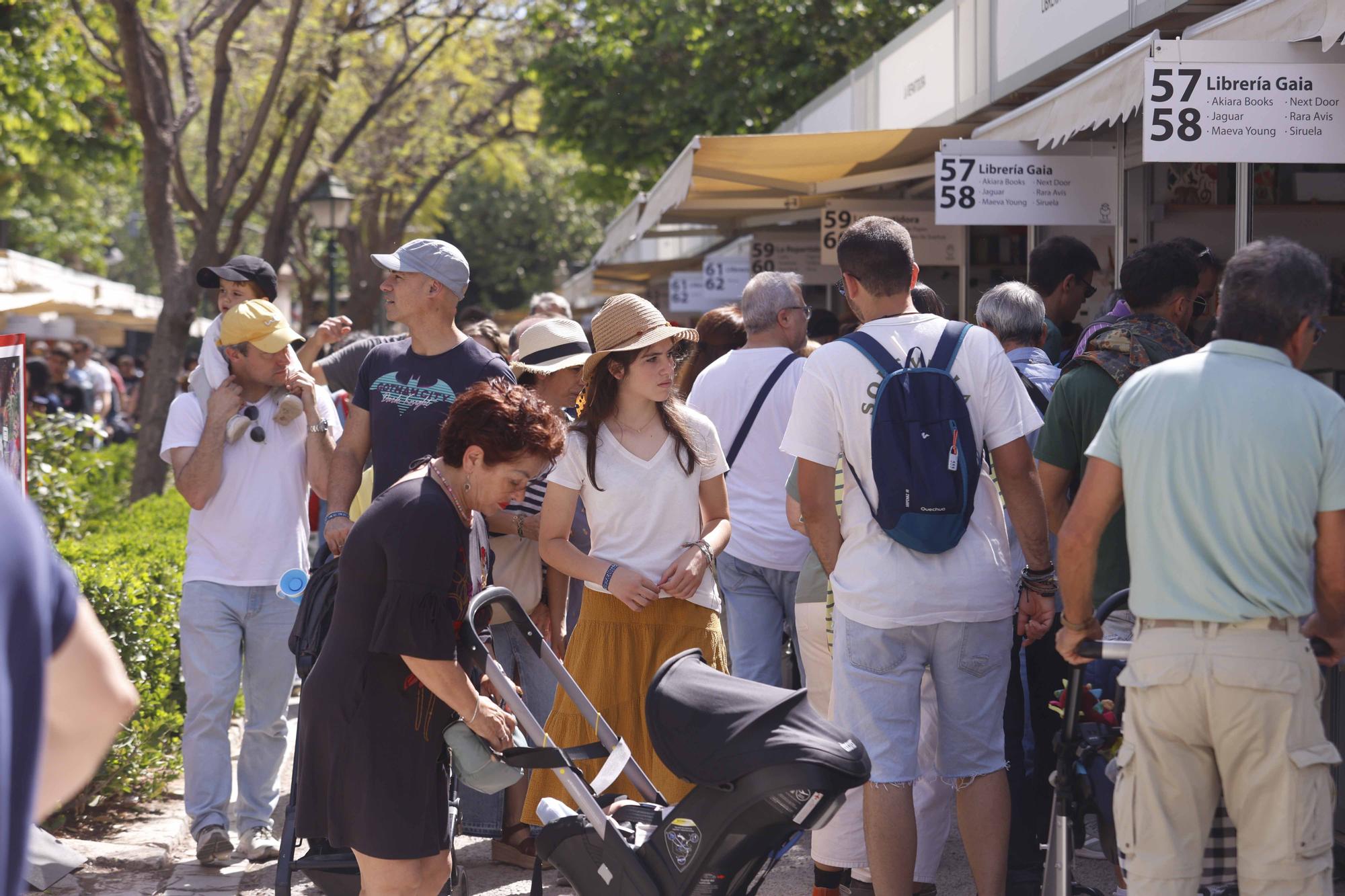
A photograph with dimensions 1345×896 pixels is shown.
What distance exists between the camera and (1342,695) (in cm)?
511

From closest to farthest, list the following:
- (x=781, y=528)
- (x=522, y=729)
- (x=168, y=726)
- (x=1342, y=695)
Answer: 1. (x=522, y=729)
2. (x=1342, y=695)
3. (x=781, y=528)
4. (x=168, y=726)

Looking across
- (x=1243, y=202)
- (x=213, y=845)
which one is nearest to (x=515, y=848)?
(x=213, y=845)

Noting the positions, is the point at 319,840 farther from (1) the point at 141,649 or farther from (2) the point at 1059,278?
(2) the point at 1059,278

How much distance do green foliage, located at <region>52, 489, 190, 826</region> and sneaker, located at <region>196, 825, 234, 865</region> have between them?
2.36ft

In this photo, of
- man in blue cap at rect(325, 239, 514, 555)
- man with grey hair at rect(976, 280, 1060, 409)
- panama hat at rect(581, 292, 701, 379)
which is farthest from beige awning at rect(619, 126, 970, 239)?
panama hat at rect(581, 292, 701, 379)

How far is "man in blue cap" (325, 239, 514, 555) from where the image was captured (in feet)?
17.3

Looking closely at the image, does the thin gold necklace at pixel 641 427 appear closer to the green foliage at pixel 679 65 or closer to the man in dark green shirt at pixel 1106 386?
the man in dark green shirt at pixel 1106 386

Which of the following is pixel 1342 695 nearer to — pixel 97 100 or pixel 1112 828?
pixel 1112 828

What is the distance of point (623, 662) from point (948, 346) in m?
1.39

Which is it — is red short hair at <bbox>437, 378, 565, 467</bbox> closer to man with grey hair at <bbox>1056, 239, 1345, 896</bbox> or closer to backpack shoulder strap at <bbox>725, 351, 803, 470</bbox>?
man with grey hair at <bbox>1056, 239, 1345, 896</bbox>

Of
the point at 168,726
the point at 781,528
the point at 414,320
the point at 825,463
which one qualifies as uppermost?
the point at 414,320

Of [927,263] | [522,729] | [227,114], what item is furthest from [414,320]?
[227,114]

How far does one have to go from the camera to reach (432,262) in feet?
17.6

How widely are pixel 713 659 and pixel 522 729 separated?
3.25ft
